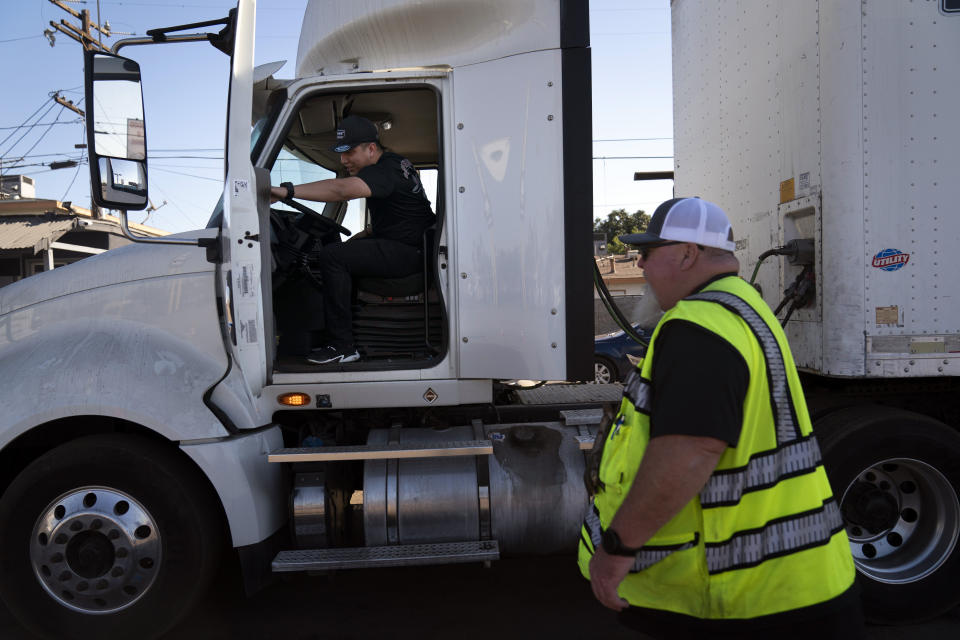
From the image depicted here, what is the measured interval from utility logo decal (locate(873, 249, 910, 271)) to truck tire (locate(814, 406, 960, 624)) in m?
0.78

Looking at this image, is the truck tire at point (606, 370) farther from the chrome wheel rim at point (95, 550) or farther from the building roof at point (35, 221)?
the building roof at point (35, 221)

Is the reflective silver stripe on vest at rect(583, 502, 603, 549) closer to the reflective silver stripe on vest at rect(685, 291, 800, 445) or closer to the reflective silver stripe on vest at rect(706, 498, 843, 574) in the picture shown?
the reflective silver stripe on vest at rect(706, 498, 843, 574)

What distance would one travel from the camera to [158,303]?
3.39m

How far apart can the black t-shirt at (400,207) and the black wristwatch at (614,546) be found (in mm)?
2435

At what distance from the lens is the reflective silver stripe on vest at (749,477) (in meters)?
1.65

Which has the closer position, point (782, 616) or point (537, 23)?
point (782, 616)

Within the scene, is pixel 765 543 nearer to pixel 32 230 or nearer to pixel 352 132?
pixel 352 132

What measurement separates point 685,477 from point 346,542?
2.44 meters

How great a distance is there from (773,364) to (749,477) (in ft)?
0.96

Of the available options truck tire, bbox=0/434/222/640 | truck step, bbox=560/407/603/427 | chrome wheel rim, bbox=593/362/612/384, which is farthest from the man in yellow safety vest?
chrome wheel rim, bbox=593/362/612/384

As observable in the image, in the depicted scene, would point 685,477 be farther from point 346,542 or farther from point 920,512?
point 920,512

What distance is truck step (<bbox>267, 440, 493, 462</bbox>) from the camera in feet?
10.7

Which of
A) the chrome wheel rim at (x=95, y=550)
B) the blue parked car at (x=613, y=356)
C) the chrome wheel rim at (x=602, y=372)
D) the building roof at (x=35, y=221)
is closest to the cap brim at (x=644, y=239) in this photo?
the chrome wheel rim at (x=95, y=550)

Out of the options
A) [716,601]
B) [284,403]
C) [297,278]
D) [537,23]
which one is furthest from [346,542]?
[537,23]
